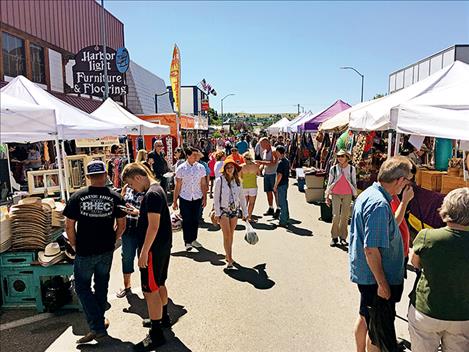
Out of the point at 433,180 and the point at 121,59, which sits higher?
the point at 121,59

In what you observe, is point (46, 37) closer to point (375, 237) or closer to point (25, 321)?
point (25, 321)

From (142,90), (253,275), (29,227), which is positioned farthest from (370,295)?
(142,90)

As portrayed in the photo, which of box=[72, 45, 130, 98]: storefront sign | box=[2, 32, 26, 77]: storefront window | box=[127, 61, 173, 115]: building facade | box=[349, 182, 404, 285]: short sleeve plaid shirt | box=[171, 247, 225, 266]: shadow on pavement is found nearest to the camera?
box=[349, 182, 404, 285]: short sleeve plaid shirt

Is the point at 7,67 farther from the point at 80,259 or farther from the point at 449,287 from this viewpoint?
the point at 449,287

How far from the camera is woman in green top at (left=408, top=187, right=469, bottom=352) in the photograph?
2.42 m

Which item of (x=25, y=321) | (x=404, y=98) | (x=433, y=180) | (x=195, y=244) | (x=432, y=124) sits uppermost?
(x=404, y=98)

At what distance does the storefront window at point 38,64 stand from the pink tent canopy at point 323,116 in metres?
11.1

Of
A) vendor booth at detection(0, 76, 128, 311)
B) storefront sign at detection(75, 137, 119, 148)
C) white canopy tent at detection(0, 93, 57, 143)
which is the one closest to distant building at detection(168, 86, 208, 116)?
storefront sign at detection(75, 137, 119, 148)

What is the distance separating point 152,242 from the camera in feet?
12.2

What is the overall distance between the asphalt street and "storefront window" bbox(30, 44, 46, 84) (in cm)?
1219

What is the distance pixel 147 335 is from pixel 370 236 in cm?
247

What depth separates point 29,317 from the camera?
14.9 ft

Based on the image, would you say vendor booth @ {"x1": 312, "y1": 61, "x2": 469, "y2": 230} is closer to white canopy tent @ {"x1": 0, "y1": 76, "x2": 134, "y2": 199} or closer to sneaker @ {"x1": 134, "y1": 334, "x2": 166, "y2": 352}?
sneaker @ {"x1": 134, "y1": 334, "x2": 166, "y2": 352}

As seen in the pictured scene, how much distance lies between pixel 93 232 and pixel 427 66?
35.7 meters
